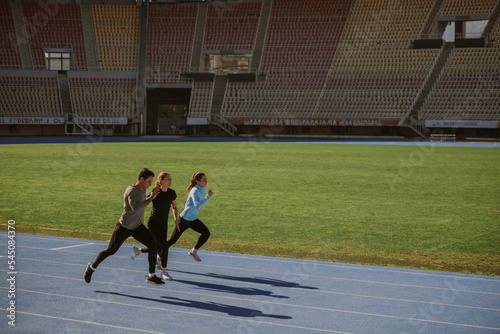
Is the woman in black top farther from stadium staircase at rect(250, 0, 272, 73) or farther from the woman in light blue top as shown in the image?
stadium staircase at rect(250, 0, 272, 73)

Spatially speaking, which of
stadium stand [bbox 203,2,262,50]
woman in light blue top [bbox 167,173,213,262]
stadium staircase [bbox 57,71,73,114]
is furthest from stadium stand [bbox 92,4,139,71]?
woman in light blue top [bbox 167,173,213,262]

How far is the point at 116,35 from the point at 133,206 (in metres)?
55.2

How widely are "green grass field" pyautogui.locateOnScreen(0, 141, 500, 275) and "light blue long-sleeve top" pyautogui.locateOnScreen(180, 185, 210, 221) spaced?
1.80 meters

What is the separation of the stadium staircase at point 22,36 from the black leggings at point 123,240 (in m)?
52.7

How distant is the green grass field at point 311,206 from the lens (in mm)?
9375

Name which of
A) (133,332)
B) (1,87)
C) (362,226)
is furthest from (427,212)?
(1,87)

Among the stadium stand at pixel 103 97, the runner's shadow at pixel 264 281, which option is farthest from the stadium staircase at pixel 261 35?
the runner's shadow at pixel 264 281

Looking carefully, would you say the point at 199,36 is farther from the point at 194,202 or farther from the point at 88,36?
the point at 194,202

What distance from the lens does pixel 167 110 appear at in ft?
199

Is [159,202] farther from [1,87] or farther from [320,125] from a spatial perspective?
[1,87]

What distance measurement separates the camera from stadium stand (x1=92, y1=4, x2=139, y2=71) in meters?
56.3

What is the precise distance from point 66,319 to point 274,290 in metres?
2.53

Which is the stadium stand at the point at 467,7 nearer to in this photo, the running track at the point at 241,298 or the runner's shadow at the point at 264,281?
the running track at the point at 241,298

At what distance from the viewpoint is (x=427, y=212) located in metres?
12.8
